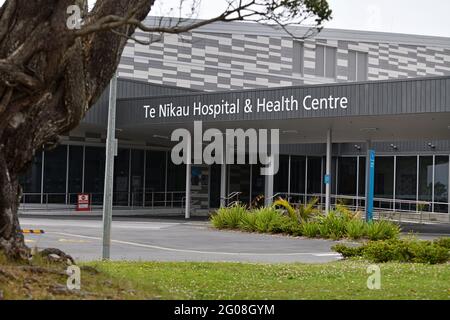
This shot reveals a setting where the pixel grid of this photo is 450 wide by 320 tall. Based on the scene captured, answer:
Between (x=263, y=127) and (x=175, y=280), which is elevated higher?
(x=263, y=127)

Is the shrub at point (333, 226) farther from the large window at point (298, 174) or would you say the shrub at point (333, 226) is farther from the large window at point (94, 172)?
the large window at point (298, 174)

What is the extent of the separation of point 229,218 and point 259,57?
19137 millimetres

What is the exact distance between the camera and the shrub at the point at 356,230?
21.7m

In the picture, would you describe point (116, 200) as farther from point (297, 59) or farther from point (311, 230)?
point (311, 230)

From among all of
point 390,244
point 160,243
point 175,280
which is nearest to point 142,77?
point 160,243

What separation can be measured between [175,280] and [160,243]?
10.2 metres

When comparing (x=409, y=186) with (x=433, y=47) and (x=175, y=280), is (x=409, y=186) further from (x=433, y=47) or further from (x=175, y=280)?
(x=175, y=280)

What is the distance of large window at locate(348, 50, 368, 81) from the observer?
1750 inches

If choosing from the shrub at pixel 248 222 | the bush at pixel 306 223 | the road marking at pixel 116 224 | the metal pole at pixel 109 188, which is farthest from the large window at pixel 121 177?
the metal pole at pixel 109 188

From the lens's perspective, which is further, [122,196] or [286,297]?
[122,196]

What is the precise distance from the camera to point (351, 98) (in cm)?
2447

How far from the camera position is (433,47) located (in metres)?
47.4

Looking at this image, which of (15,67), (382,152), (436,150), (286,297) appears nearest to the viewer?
(15,67)

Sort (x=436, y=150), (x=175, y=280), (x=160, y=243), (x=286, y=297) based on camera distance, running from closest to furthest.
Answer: (x=286, y=297), (x=175, y=280), (x=160, y=243), (x=436, y=150)
